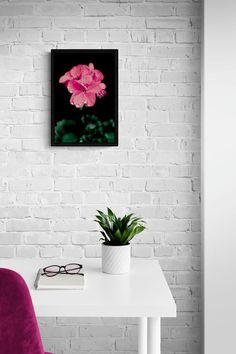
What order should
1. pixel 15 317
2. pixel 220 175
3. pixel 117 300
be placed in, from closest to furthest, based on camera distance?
pixel 15 317, pixel 117 300, pixel 220 175

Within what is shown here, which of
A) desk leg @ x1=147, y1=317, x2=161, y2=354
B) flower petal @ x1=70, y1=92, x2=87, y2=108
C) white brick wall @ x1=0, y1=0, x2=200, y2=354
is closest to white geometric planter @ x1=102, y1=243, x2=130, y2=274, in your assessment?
desk leg @ x1=147, y1=317, x2=161, y2=354

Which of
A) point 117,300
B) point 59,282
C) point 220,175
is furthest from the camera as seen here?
point 220,175

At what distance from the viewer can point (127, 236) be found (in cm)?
204

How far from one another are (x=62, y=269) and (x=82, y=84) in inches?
43.0

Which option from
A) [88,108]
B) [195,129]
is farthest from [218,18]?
[88,108]

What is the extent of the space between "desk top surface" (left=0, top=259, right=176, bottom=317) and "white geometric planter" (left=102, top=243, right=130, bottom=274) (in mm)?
26

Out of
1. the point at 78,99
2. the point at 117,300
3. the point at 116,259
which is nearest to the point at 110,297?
the point at 117,300

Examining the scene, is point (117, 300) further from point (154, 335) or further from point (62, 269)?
point (62, 269)

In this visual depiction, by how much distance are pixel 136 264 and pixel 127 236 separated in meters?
0.21

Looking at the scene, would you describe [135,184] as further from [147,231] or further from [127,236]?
[127,236]

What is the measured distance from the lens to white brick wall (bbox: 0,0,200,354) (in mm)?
2803

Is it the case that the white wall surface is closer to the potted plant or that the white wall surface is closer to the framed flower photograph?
the framed flower photograph

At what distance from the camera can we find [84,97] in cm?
277

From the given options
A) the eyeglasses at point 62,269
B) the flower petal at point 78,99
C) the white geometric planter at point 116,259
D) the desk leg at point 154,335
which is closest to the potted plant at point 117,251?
the white geometric planter at point 116,259
